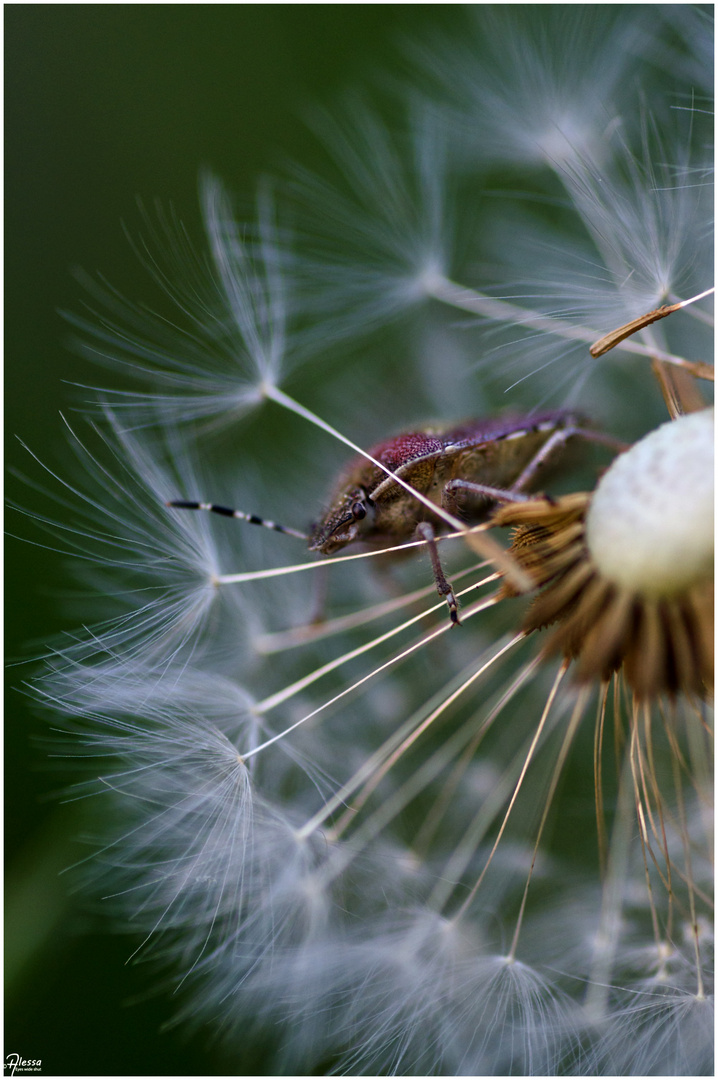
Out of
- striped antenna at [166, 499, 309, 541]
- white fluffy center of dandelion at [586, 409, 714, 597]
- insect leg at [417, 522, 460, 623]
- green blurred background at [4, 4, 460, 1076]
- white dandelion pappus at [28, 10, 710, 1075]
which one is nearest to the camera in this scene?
white fluffy center of dandelion at [586, 409, 714, 597]

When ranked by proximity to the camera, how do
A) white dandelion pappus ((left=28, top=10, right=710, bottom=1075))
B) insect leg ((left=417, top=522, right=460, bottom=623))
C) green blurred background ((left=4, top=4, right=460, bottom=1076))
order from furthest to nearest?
green blurred background ((left=4, top=4, right=460, bottom=1076)), white dandelion pappus ((left=28, top=10, right=710, bottom=1075)), insect leg ((left=417, top=522, right=460, bottom=623))

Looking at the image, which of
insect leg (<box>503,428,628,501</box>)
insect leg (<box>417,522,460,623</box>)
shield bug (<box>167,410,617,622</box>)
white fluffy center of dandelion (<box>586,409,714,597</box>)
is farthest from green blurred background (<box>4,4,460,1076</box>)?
white fluffy center of dandelion (<box>586,409,714,597</box>)

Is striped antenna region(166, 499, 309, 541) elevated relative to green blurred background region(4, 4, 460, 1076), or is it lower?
lower

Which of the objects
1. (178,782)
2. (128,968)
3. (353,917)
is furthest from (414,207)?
(128,968)

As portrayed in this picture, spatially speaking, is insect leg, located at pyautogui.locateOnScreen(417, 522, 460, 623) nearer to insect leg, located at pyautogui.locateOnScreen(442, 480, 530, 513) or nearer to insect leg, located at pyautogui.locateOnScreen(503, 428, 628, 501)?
insect leg, located at pyautogui.locateOnScreen(442, 480, 530, 513)

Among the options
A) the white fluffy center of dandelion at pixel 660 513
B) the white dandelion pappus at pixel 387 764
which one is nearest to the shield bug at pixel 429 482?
the white dandelion pappus at pixel 387 764

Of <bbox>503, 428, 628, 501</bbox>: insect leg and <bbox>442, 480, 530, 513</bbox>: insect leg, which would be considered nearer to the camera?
<bbox>442, 480, 530, 513</bbox>: insect leg

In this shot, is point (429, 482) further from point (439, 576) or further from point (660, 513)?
point (660, 513)

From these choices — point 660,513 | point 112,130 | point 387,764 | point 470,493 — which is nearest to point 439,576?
point 470,493
